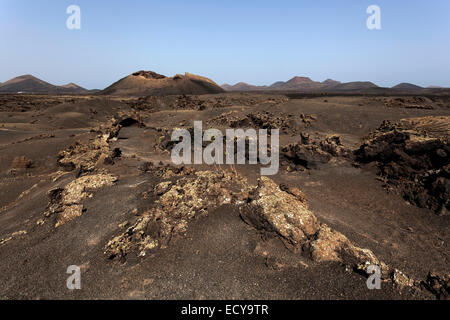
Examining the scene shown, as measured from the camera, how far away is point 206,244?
474 centimetres

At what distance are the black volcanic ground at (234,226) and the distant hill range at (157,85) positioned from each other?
6964 cm

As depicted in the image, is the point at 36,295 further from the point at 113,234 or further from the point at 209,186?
the point at 209,186

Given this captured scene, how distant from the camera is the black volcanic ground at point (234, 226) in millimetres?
3961

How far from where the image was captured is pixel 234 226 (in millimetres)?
5172

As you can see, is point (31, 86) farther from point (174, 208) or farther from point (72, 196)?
point (174, 208)

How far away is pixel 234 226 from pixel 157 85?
83.4 metres

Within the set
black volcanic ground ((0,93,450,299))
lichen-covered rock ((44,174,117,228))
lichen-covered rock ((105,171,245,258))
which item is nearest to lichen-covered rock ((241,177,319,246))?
black volcanic ground ((0,93,450,299))

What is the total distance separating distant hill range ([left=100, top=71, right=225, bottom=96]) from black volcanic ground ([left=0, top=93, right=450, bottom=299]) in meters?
69.6

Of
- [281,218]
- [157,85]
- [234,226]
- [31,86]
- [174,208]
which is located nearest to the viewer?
[281,218]

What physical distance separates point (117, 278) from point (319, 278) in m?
3.49

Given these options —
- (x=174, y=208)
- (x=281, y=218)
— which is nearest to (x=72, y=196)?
(x=174, y=208)

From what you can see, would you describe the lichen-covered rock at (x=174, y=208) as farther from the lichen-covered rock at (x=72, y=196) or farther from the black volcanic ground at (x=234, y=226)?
the lichen-covered rock at (x=72, y=196)
